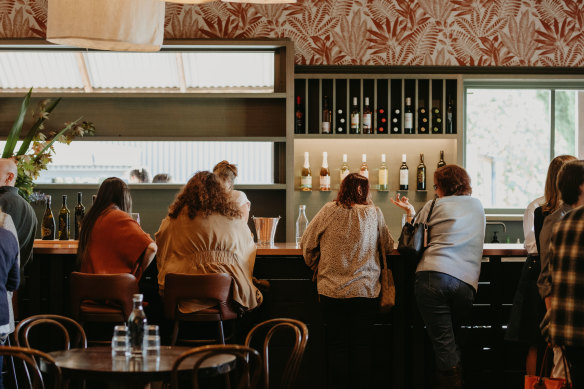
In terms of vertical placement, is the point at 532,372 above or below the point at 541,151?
below

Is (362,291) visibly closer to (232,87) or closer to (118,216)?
(118,216)

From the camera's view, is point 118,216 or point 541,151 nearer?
point 118,216

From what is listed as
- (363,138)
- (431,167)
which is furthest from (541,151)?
(363,138)

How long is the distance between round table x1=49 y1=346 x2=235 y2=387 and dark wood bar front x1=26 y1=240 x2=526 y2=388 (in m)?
1.59

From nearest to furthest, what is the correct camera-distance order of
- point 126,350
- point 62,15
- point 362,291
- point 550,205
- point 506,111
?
point 62,15 < point 126,350 < point 550,205 < point 362,291 < point 506,111

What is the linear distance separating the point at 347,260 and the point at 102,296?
133cm

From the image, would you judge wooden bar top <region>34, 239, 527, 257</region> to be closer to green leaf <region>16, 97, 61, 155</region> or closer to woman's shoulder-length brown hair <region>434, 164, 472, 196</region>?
woman's shoulder-length brown hair <region>434, 164, 472, 196</region>

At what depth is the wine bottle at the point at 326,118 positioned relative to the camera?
5.88m

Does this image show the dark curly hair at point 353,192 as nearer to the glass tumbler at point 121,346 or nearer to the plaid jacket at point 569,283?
the plaid jacket at point 569,283

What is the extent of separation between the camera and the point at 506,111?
21.1ft

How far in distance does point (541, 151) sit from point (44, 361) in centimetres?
522

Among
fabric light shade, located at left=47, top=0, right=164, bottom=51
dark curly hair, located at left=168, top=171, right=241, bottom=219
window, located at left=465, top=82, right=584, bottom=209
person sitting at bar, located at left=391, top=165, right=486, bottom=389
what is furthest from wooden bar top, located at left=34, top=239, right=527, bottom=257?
window, located at left=465, top=82, right=584, bottom=209

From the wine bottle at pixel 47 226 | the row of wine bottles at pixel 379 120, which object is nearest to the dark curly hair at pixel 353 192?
the row of wine bottles at pixel 379 120

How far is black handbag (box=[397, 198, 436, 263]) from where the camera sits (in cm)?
394
